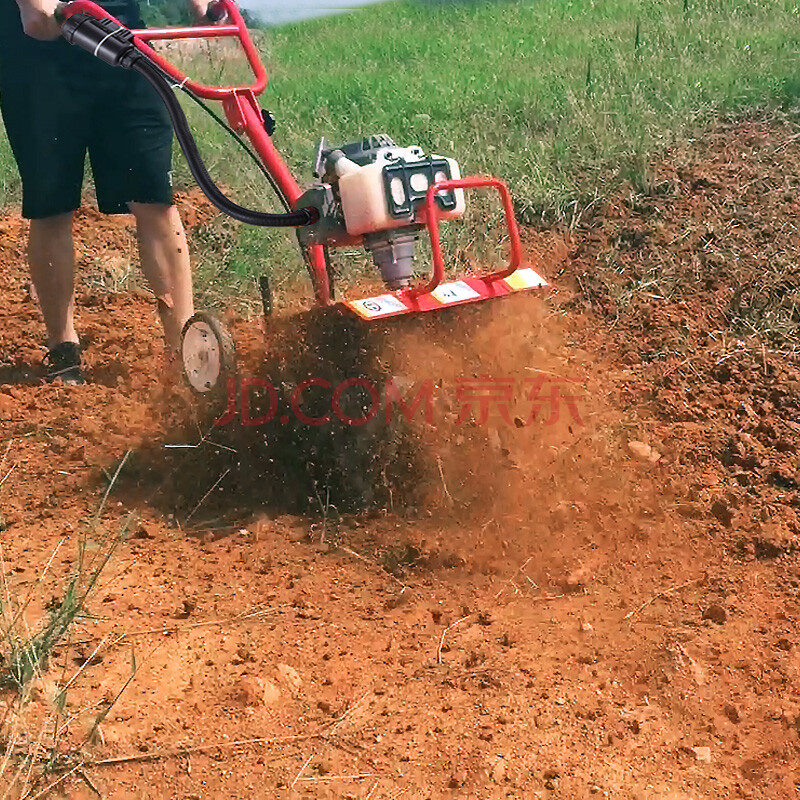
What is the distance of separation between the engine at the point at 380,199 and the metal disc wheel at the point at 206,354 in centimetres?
33

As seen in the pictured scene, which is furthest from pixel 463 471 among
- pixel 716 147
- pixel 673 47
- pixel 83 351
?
Result: pixel 673 47

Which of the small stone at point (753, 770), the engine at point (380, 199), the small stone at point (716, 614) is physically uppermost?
the engine at point (380, 199)

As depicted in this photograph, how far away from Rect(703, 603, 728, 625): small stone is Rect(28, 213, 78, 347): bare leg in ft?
7.17

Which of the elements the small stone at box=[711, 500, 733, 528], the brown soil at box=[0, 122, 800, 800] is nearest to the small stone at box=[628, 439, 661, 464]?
the brown soil at box=[0, 122, 800, 800]

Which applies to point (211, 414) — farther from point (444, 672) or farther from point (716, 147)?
point (716, 147)

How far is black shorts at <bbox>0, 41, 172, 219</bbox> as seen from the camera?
3143 millimetres

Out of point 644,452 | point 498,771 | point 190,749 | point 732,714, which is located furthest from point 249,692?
point 644,452

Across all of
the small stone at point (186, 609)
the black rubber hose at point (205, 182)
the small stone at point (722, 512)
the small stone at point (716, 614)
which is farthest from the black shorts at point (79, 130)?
the small stone at point (716, 614)

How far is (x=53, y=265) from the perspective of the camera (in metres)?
3.34

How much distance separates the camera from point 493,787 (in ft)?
5.81

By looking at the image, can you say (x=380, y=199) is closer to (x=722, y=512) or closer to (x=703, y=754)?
(x=722, y=512)

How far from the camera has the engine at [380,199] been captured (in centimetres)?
241

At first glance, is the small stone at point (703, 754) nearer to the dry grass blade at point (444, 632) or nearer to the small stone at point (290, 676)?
the dry grass blade at point (444, 632)

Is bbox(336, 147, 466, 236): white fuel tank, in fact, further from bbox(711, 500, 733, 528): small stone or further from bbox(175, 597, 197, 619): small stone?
bbox(711, 500, 733, 528): small stone
